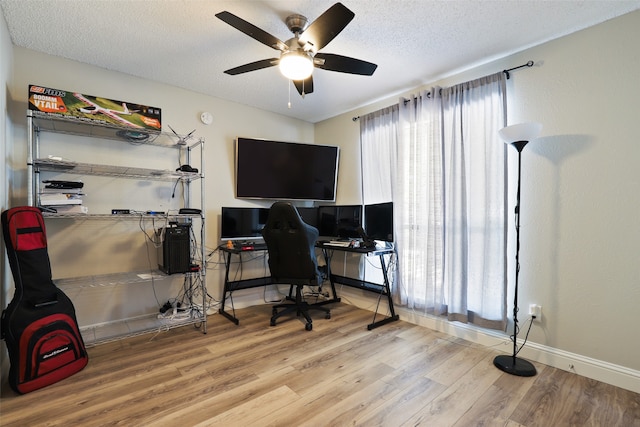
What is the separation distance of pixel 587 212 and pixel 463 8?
5.49 ft

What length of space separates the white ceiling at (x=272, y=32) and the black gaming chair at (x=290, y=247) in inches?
55.7

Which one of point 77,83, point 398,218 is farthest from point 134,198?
point 398,218

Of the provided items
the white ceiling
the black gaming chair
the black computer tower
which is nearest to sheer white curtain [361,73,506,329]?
the white ceiling

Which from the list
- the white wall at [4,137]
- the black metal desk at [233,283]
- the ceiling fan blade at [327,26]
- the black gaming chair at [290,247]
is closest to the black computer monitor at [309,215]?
the black metal desk at [233,283]

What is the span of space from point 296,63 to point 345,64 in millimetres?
391

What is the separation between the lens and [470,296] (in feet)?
8.66

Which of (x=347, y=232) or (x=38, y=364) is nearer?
(x=38, y=364)

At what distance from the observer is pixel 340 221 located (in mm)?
3676

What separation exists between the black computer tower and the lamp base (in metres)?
2.71

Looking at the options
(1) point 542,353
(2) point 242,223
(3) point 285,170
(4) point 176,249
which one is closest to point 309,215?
(3) point 285,170

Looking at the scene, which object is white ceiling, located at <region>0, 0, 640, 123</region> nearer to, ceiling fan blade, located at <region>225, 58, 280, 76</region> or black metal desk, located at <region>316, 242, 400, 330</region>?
ceiling fan blade, located at <region>225, 58, 280, 76</region>

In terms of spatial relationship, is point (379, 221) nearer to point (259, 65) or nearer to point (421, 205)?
point (421, 205)

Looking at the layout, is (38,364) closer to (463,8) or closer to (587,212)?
(463,8)

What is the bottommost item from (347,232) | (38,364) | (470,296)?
(38,364)
